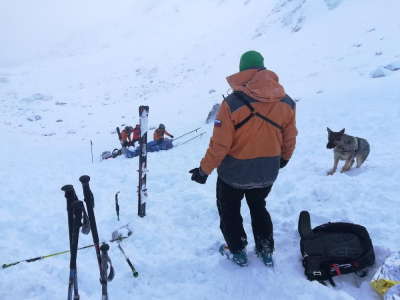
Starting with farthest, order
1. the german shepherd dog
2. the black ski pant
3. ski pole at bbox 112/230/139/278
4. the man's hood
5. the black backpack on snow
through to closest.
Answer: the german shepherd dog < ski pole at bbox 112/230/139/278 < the black ski pant < the black backpack on snow < the man's hood

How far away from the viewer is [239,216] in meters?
3.07

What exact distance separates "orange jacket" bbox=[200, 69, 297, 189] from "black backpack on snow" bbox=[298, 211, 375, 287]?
93cm

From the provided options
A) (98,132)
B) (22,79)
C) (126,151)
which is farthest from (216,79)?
(22,79)

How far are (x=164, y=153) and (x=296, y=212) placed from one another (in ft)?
20.6

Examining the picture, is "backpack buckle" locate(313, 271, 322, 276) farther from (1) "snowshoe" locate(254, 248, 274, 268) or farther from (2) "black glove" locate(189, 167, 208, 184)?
(2) "black glove" locate(189, 167, 208, 184)

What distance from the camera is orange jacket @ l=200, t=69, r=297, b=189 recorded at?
2484 millimetres

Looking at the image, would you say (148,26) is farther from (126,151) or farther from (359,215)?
(359,215)

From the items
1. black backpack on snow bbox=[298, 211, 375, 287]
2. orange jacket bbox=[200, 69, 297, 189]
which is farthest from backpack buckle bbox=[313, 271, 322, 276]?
orange jacket bbox=[200, 69, 297, 189]

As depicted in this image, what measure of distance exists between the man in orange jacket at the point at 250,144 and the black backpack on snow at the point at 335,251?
453mm

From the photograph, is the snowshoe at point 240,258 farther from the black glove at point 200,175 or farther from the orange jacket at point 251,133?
the black glove at point 200,175

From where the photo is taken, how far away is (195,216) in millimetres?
4887

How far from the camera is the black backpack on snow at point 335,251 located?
2791mm

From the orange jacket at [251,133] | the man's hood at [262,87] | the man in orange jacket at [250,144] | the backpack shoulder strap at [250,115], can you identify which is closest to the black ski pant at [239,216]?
the man in orange jacket at [250,144]

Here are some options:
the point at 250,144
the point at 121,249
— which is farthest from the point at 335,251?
the point at 121,249
